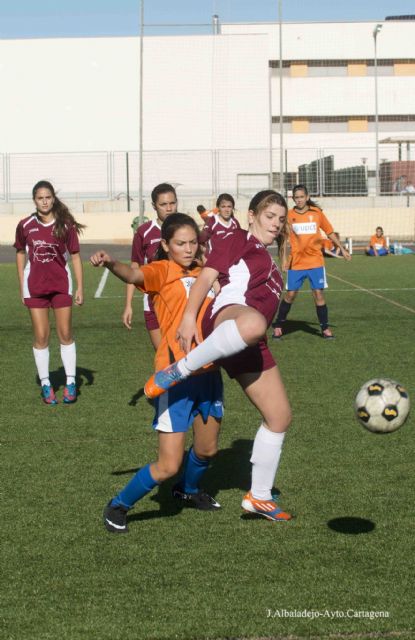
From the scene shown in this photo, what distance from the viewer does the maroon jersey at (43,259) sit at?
29.6ft

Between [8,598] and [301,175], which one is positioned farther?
[301,175]

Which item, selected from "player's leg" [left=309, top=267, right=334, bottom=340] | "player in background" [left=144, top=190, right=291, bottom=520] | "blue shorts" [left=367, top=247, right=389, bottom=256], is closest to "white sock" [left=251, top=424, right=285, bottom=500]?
"player in background" [left=144, top=190, right=291, bottom=520]

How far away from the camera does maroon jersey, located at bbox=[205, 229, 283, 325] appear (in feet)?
17.1

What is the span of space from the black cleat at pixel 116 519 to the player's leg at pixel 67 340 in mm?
3869

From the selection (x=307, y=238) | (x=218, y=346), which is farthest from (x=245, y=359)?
(x=307, y=238)

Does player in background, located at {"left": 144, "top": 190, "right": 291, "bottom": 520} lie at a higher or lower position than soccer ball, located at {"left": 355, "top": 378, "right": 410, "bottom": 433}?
higher

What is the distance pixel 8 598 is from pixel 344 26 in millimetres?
61565

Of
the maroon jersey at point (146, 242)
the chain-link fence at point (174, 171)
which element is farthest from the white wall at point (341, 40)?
the maroon jersey at point (146, 242)

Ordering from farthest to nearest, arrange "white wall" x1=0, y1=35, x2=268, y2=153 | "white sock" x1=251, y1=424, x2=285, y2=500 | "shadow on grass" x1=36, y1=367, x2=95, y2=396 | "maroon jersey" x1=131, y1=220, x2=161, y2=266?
"white wall" x1=0, y1=35, x2=268, y2=153
"shadow on grass" x1=36, y1=367, x2=95, y2=396
"maroon jersey" x1=131, y1=220, x2=161, y2=266
"white sock" x1=251, y1=424, x2=285, y2=500

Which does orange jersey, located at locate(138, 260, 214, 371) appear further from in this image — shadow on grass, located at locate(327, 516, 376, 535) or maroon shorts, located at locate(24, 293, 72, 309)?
maroon shorts, located at locate(24, 293, 72, 309)

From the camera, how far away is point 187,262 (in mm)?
5375

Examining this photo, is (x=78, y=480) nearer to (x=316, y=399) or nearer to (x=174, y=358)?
(x=174, y=358)

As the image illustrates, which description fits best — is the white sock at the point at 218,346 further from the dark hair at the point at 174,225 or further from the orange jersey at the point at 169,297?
the dark hair at the point at 174,225

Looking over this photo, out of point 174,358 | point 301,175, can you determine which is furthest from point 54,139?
point 174,358
